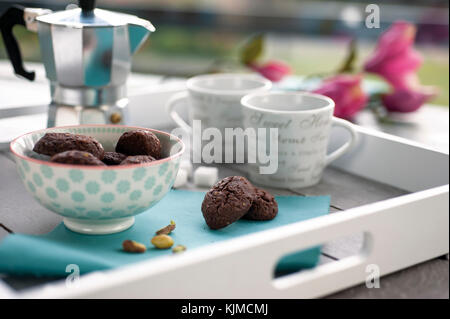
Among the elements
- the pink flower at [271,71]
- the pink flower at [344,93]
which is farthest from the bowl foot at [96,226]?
the pink flower at [271,71]

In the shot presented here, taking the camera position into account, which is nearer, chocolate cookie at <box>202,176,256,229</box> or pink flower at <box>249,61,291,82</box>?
chocolate cookie at <box>202,176,256,229</box>

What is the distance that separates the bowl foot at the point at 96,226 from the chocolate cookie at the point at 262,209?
0.38 feet

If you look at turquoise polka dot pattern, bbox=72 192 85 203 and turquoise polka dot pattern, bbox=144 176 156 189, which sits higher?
turquoise polka dot pattern, bbox=144 176 156 189

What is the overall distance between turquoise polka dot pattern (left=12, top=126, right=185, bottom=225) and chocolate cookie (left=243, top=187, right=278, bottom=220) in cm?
9

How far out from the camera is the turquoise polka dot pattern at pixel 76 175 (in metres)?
0.44

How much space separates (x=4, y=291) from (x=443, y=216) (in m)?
0.34

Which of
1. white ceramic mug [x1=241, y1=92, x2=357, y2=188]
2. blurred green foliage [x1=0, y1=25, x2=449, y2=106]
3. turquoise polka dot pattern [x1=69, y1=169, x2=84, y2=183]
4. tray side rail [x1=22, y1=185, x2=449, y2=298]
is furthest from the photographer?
blurred green foliage [x1=0, y1=25, x2=449, y2=106]

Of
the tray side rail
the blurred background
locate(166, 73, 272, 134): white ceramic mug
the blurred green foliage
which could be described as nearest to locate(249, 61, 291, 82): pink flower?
locate(166, 73, 272, 134): white ceramic mug

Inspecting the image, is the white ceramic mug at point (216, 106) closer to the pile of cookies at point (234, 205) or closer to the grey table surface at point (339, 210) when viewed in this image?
the grey table surface at point (339, 210)

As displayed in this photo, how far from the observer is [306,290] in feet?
1.35

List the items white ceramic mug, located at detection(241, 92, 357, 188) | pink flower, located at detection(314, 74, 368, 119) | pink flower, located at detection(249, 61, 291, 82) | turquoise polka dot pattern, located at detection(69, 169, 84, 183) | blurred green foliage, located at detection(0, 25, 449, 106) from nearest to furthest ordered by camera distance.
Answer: turquoise polka dot pattern, located at detection(69, 169, 84, 183), white ceramic mug, located at detection(241, 92, 357, 188), pink flower, located at detection(314, 74, 368, 119), pink flower, located at detection(249, 61, 291, 82), blurred green foliage, located at detection(0, 25, 449, 106)

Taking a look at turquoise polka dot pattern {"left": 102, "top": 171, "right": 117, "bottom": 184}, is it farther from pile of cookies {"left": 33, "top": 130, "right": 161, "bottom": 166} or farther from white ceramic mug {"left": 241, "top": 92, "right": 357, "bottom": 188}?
white ceramic mug {"left": 241, "top": 92, "right": 357, "bottom": 188}

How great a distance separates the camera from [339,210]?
0.58m

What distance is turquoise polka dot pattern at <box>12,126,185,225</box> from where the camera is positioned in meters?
0.44
